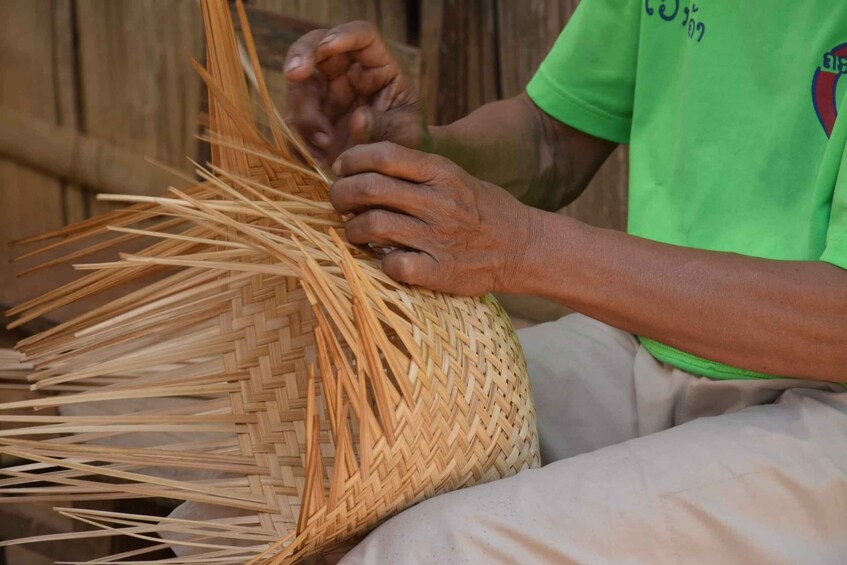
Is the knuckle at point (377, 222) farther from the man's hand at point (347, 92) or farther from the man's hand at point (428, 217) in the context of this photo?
the man's hand at point (347, 92)

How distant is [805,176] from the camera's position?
1103 millimetres

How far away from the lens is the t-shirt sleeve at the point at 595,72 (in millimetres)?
1405

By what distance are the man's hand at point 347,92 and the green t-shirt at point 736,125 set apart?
0.32 meters

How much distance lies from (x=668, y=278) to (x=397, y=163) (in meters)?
0.28

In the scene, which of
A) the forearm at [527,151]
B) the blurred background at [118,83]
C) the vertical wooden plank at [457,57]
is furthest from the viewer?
the blurred background at [118,83]

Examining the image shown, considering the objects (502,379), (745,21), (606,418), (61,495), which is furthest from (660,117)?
(61,495)

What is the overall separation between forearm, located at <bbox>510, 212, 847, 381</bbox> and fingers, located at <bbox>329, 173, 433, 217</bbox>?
0.12 m

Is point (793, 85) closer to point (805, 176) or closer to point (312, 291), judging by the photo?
point (805, 176)

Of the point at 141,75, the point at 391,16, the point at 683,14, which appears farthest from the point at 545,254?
the point at 141,75

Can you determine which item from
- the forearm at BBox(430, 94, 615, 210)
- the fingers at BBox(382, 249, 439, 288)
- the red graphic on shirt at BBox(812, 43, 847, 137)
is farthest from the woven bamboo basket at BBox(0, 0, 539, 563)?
the red graphic on shirt at BBox(812, 43, 847, 137)

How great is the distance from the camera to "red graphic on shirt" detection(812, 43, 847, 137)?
42.2 inches

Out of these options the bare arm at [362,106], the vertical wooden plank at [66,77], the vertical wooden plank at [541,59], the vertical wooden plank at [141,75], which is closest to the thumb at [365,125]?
the bare arm at [362,106]

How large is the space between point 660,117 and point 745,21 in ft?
0.62

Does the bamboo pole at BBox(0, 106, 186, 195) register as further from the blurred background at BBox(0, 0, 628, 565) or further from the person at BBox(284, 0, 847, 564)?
the person at BBox(284, 0, 847, 564)
